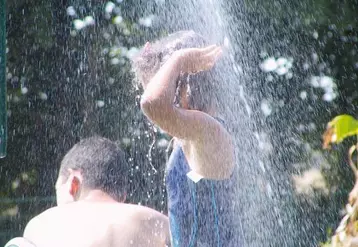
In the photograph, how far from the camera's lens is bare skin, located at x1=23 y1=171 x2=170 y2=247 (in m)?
3.25

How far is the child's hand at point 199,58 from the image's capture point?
2.47 m

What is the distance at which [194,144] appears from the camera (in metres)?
2.45

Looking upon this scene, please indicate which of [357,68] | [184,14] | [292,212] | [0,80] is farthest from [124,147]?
[0,80]

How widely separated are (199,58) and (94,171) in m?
0.92

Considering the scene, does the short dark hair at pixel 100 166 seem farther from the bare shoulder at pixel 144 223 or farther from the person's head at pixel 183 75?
the person's head at pixel 183 75

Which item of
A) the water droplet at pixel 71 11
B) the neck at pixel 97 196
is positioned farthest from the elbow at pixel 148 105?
the water droplet at pixel 71 11

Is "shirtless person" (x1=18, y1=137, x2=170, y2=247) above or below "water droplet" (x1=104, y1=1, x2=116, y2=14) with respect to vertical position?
above

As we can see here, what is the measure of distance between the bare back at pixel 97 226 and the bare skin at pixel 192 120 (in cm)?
80

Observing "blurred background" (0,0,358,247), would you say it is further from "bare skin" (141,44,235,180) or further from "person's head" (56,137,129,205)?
"bare skin" (141,44,235,180)

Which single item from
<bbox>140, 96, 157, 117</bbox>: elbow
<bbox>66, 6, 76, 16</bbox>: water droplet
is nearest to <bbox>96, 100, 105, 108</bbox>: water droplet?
<bbox>66, 6, 76, 16</bbox>: water droplet

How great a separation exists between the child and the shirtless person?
65 cm

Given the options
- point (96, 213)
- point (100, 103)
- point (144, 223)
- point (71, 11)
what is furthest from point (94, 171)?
point (71, 11)

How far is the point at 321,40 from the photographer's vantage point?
7.18 meters

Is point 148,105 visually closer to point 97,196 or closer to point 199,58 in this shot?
point 199,58
